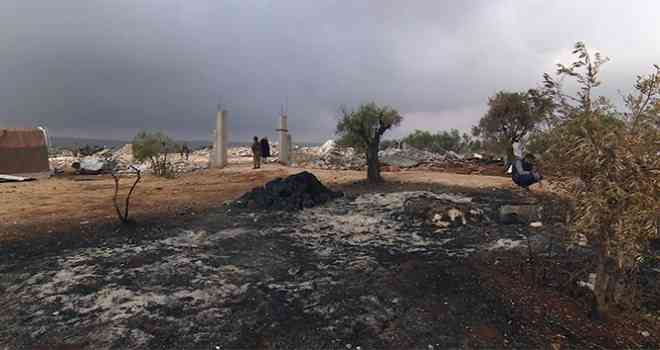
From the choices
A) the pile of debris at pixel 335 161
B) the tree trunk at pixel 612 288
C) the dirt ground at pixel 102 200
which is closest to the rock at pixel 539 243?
the tree trunk at pixel 612 288

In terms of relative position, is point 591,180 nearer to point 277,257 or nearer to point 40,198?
point 277,257

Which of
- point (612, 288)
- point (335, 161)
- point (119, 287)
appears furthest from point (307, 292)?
point (335, 161)

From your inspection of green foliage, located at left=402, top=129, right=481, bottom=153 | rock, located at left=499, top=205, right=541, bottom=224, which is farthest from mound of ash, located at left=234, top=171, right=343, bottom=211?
green foliage, located at left=402, top=129, right=481, bottom=153

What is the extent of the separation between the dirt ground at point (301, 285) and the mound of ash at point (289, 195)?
4.10 feet

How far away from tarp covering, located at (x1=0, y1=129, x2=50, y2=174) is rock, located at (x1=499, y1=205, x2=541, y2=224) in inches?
939

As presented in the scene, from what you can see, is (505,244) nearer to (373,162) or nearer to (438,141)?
(373,162)

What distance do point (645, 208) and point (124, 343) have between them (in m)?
5.67

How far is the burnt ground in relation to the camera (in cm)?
386

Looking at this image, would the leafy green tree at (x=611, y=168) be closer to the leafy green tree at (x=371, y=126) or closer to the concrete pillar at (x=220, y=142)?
the leafy green tree at (x=371, y=126)

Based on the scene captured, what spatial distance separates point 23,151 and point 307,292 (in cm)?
2239

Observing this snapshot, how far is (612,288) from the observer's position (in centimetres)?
439

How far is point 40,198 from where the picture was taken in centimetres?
1220

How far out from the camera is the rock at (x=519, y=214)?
28.3ft

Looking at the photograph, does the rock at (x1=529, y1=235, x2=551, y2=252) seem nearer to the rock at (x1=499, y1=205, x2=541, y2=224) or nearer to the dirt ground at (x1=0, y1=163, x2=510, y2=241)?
the rock at (x1=499, y1=205, x2=541, y2=224)
